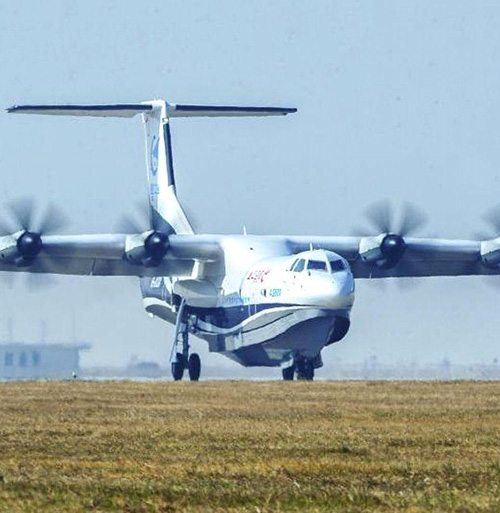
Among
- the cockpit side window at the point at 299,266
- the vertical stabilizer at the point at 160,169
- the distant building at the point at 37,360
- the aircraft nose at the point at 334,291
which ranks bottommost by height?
the distant building at the point at 37,360

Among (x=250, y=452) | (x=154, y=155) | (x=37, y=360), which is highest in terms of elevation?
(x=154, y=155)

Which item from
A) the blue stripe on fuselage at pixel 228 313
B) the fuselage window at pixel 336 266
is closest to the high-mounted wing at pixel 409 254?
the blue stripe on fuselage at pixel 228 313

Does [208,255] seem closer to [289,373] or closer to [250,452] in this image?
[289,373]

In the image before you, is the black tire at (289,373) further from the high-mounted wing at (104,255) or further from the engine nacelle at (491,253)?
the engine nacelle at (491,253)

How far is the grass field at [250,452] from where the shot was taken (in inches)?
532

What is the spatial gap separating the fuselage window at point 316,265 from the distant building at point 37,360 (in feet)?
197

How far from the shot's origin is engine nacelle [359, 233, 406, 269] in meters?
52.0

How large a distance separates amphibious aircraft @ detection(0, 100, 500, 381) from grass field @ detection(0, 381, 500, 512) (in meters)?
15.7

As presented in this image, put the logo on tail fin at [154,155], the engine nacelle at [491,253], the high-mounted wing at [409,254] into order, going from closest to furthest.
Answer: the high-mounted wing at [409,254] < the engine nacelle at [491,253] < the logo on tail fin at [154,155]

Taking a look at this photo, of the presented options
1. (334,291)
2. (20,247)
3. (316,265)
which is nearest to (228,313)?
(316,265)

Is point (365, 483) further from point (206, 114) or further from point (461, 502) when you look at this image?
point (206, 114)

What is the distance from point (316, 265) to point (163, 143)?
12.7 m

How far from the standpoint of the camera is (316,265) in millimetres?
48594

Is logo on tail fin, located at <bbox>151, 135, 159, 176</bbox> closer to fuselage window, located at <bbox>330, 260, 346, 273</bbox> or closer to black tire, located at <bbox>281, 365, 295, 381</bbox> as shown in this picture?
black tire, located at <bbox>281, 365, 295, 381</bbox>
